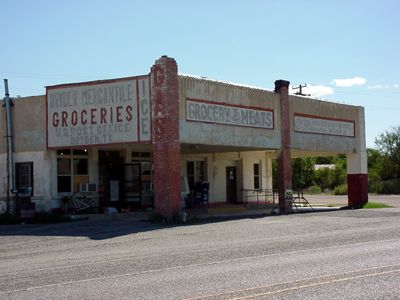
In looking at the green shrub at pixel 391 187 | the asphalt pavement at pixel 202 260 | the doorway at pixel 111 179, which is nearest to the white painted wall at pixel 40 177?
the doorway at pixel 111 179

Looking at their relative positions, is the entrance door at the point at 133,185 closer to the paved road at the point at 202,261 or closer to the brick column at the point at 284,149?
the brick column at the point at 284,149

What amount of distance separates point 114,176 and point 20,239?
1103cm

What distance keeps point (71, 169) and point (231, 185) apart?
1191cm

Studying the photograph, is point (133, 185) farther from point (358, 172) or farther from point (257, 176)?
point (358, 172)

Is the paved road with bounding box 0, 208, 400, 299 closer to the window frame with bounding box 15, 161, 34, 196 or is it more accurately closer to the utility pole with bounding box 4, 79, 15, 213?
the window frame with bounding box 15, 161, 34, 196

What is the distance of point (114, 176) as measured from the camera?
101 feet

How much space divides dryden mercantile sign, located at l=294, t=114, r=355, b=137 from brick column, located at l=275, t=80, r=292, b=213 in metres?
1.28

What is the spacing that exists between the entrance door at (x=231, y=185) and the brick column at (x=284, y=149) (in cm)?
661

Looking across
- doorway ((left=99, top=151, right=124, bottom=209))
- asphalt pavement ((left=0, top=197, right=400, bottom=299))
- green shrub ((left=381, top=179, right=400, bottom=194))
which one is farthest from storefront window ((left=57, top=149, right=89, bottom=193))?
green shrub ((left=381, top=179, right=400, bottom=194))

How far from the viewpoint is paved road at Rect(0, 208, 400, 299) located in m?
9.87

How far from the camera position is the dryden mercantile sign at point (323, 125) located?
109ft

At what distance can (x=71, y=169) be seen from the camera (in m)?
29.1

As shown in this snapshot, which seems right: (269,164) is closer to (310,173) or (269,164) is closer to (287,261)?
(287,261)

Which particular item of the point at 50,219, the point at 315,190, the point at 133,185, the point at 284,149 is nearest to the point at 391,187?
the point at 315,190
